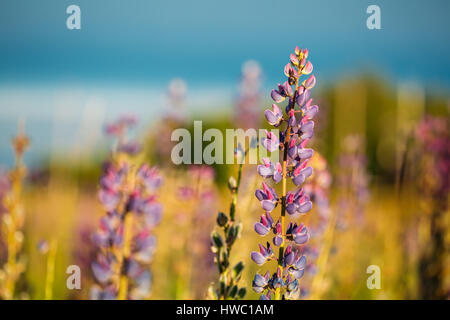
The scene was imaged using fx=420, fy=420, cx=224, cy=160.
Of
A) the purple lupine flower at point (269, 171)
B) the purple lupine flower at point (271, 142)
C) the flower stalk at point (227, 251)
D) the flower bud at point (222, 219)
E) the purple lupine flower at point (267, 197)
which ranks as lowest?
the flower stalk at point (227, 251)

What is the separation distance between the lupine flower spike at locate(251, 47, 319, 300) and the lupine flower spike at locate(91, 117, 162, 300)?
441 mm

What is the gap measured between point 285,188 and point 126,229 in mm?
564

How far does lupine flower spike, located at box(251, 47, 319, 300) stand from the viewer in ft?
3.42

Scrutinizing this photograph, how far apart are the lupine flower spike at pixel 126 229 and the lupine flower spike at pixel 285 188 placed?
0.44 metres

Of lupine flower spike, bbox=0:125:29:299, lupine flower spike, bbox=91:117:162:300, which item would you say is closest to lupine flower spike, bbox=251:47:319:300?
lupine flower spike, bbox=91:117:162:300

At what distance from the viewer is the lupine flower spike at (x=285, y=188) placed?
3.42 ft

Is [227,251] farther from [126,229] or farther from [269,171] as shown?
[126,229]

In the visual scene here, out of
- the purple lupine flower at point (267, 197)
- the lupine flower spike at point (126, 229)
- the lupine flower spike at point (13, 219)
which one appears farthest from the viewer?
the lupine flower spike at point (13, 219)

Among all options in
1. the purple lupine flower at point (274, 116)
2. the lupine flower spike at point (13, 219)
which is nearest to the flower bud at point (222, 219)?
the purple lupine flower at point (274, 116)

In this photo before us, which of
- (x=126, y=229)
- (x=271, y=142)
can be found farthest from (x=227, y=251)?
(x=126, y=229)

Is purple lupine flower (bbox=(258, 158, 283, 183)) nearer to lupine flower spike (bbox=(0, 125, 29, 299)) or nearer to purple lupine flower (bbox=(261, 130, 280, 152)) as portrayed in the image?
purple lupine flower (bbox=(261, 130, 280, 152))

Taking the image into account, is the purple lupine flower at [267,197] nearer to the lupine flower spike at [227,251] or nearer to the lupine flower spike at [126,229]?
the lupine flower spike at [227,251]

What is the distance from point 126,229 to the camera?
4.38 feet

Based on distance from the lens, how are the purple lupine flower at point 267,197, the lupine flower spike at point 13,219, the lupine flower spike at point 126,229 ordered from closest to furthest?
the purple lupine flower at point 267,197
the lupine flower spike at point 126,229
the lupine flower spike at point 13,219
